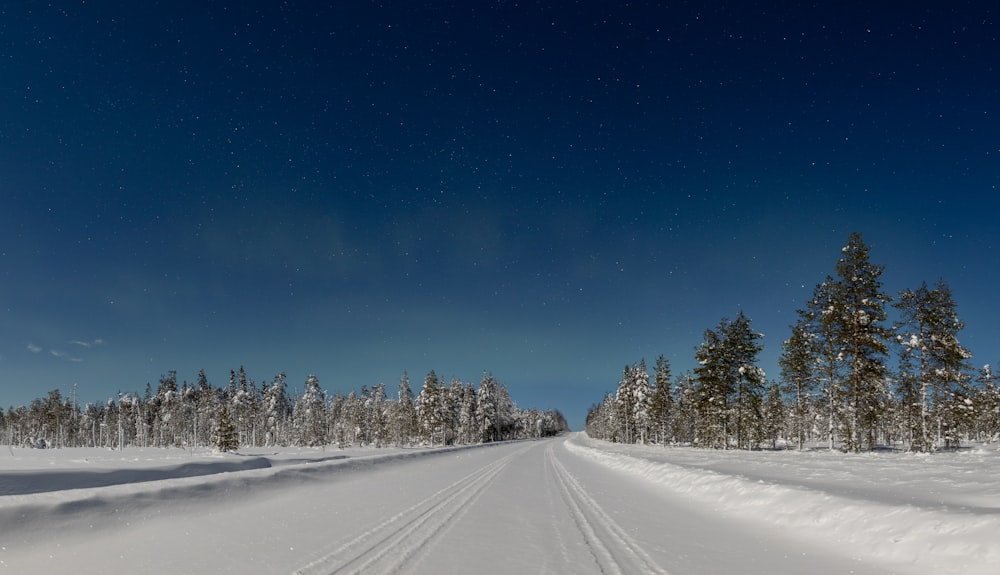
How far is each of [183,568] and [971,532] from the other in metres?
9.17

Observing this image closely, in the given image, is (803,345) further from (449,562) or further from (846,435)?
(449,562)

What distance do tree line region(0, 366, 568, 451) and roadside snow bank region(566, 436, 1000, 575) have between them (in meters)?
73.2

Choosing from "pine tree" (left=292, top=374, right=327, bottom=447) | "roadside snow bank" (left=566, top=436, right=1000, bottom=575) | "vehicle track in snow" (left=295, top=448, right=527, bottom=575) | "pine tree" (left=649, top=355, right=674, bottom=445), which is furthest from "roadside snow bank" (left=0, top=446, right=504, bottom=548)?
"pine tree" (left=292, top=374, right=327, bottom=447)

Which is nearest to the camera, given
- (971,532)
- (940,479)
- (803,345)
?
(971,532)

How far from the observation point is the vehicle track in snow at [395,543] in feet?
19.2

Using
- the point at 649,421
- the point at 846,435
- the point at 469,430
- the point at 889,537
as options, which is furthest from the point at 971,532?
the point at 469,430

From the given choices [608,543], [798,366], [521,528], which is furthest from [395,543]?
[798,366]

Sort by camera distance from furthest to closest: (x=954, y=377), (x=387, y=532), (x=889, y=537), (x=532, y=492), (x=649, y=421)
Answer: (x=649, y=421) → (x=954, y=377) → (x=532, y=492) → (x=387, y=532) → (x=889, y=537)

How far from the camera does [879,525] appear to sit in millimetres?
6902

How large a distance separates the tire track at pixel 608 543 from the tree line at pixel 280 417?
72202 millimetres

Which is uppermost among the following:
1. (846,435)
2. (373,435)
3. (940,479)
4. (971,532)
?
(971,532)

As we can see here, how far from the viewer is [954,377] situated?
2877 cm

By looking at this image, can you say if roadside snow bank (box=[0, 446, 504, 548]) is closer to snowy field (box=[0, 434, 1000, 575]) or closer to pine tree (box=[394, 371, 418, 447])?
snowy field (box=[0, 434, 1000, 575])

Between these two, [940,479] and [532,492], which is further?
[532,492]
